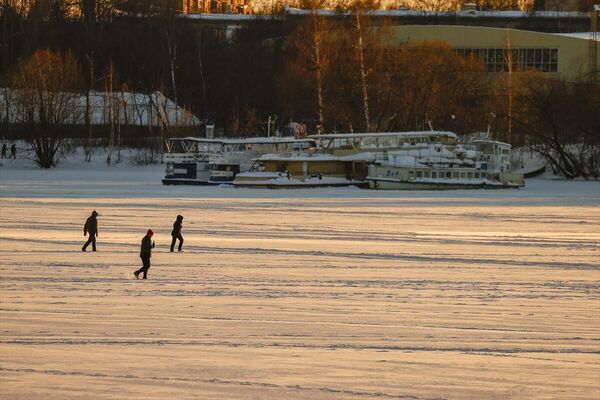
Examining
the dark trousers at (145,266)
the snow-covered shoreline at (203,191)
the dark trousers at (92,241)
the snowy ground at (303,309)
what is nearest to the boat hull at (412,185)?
the snow-covered shoreline at (203,191)

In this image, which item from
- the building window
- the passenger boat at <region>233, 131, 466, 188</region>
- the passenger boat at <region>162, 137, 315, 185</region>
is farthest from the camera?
the building window

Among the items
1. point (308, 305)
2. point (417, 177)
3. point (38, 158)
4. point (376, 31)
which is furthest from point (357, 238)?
point (376, 31)

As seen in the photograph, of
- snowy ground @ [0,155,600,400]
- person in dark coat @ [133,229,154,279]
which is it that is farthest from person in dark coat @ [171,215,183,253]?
person in dark coat @ [133,229,154,279]

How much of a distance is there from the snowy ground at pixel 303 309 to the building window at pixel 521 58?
40614 mm

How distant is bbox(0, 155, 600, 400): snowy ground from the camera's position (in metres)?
12.2

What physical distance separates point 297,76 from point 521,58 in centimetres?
1450

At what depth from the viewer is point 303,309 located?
51.9 ft

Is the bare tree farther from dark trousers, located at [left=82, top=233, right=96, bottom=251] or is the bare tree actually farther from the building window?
Answer: dark trousers, located at [left=82, top=233, right=96, bottom=251]

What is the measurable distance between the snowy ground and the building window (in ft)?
133

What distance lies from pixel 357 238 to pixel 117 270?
22.1 ft

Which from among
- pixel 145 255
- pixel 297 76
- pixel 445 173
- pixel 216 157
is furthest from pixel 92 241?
pixel 297 76

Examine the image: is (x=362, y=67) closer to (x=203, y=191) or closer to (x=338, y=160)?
(x=338, y=160)

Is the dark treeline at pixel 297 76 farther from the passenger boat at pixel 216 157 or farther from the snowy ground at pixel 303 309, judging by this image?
the snowy ground at pixel 303 309

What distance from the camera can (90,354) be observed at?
43.0 feet
